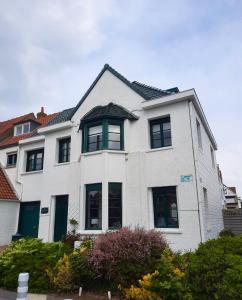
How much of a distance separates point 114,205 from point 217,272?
7.42 m

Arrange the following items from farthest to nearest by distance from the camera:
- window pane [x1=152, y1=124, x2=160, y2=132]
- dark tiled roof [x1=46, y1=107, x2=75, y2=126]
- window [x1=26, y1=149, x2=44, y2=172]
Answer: window [x1=26, y1=149, x2=44, y2=172] → dark tiled roof [x1=46, y1=107, x2=75, y2=126] → window pane [x1=152, y1=124, x2=160, y2=132]

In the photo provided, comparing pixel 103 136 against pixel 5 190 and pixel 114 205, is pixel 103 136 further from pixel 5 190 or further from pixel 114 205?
pixel 5 190

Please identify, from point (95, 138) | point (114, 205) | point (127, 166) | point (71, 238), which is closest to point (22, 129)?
point (95, 138)

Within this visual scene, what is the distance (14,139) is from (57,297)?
49.9ft

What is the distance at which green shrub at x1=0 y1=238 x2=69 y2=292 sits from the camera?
851 centimetres

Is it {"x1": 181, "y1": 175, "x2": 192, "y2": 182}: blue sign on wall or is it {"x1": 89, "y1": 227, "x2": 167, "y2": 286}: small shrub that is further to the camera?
{"x1": 181, "y1": 175, "x2": 192, "y2": 182}: blue sign on wall

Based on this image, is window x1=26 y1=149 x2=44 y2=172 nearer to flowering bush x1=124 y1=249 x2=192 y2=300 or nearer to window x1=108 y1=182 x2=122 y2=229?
window x1=108 y1=182 x2=122 y2=229

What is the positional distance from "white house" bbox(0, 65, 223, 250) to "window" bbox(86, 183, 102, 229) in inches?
1.9

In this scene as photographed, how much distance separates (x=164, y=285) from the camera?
662 centimetres

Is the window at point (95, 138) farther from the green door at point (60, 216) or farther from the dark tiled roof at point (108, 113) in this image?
the green door at point (60, 216)

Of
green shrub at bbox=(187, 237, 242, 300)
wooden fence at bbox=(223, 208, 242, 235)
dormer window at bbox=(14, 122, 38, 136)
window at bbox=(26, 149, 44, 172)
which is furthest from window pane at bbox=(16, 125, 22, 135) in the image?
green shrub at bbox=(187, 237, 242, 300)

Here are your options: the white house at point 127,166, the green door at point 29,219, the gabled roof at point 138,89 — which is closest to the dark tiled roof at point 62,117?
the white house at point 127,166

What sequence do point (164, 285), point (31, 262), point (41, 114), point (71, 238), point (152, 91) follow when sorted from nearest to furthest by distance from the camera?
1. point (164, 285)
2. point (31, 262)
3. point (71, 238)
4. point (152, 91)
5. point (41, 114)

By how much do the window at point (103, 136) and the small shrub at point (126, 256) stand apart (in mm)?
5902
